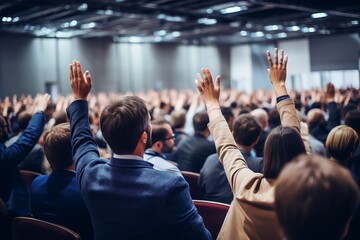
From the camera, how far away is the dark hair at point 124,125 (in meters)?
1.87

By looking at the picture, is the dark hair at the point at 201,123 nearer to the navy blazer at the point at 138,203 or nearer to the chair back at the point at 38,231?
the chair back at the point at 38,231

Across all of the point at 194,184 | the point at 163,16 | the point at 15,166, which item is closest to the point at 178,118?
the point at 194,184

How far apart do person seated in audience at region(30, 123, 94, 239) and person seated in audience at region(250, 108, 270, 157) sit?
2645mm

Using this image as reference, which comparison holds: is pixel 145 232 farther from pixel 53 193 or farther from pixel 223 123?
pixel 53 193

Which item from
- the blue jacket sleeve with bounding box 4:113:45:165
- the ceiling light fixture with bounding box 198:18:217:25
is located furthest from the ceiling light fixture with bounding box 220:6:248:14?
the blue jacket sleeve with bounding box 4:113:45:165

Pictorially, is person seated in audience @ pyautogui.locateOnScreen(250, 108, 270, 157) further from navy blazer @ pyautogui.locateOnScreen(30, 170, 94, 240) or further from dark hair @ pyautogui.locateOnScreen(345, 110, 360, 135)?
navy blazer @ pyautogui.locateOnScreen(30, 170, 94, 240)

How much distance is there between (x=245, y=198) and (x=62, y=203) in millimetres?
1201

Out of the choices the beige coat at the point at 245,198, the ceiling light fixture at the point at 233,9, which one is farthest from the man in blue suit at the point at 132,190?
the ceiling light fixture at the point at 233,9

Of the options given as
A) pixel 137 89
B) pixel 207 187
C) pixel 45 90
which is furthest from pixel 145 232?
pixel 137 89

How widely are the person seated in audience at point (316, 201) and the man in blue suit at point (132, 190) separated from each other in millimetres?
695

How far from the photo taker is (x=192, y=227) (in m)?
1.78

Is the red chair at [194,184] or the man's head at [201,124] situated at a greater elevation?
the man's head at [201,124]

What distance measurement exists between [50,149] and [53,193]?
0.31 m

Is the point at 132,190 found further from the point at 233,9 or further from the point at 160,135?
the point at 233,9
